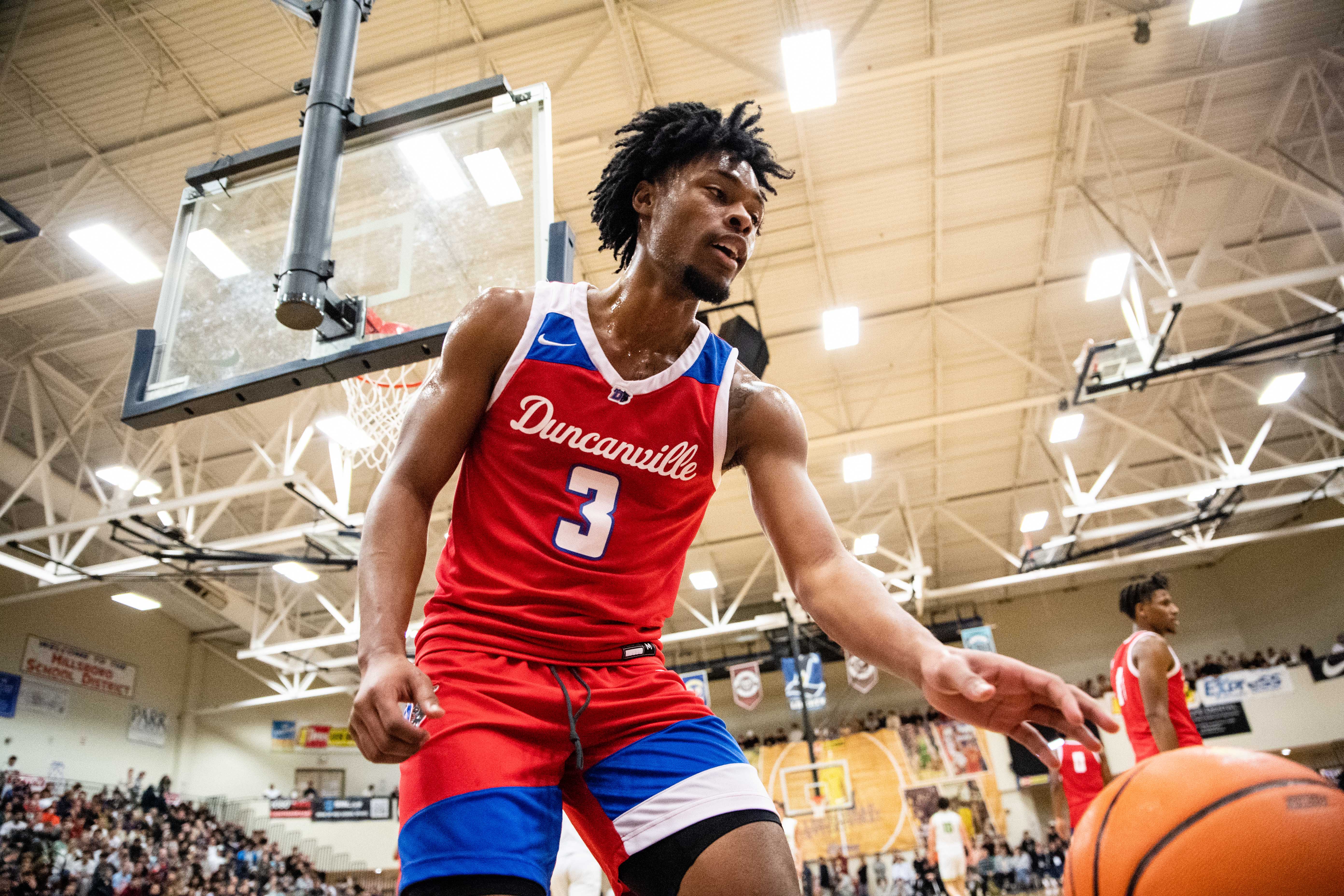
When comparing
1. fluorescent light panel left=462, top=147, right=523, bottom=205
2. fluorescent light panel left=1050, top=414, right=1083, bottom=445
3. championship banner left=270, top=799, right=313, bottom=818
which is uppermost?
fluorescent light panel left=1050, top=414, right=1083, bottom=445

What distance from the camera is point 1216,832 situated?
1741 millimetres

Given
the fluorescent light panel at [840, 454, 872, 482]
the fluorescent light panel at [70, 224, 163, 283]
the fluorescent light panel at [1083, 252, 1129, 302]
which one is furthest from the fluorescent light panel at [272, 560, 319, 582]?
the fluorescent light panel at [1083, 252, 1129, 302]

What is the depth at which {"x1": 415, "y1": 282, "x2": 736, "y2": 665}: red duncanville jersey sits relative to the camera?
1744mm

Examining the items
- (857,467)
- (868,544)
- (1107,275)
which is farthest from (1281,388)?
(868,544)

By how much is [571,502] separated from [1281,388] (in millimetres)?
13947

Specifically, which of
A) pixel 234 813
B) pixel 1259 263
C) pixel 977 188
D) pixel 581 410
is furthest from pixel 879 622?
pixel 234 813

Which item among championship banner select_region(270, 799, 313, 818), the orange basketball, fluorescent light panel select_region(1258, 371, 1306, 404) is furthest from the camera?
championship banner select_region(270, 799, 313, 818)

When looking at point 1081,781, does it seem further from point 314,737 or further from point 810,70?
point 314,737

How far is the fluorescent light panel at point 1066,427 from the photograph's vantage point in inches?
519

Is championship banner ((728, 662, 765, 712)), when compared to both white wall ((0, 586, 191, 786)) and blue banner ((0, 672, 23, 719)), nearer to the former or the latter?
white wall ((0, 586, 191, 786))

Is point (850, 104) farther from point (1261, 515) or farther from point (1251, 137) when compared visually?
point (1261, 515)

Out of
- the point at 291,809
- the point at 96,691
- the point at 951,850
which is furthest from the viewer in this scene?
the point at 291,809

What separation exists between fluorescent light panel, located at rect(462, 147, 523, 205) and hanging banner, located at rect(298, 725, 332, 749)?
81.8 ft

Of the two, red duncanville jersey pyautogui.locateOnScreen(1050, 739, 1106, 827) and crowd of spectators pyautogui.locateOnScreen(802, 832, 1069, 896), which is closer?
red duncanville jersey pyautogui.locateOnScreen(1050, 739, 1106, 827)
